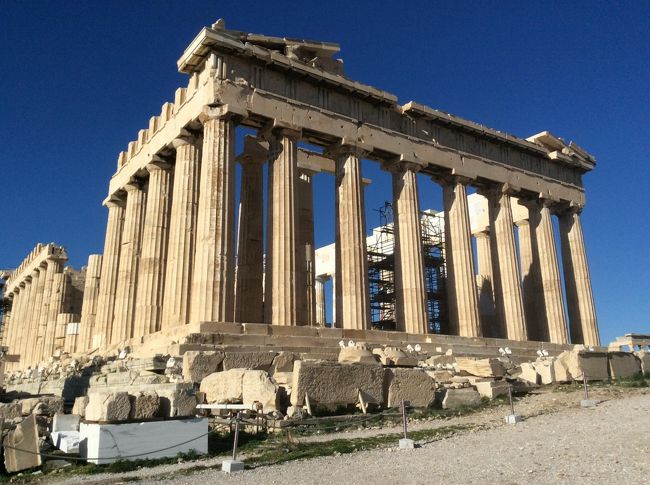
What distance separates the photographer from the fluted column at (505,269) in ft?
96.9

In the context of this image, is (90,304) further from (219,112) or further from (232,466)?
(232,466)

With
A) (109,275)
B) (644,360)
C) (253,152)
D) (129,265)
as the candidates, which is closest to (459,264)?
(644,360)

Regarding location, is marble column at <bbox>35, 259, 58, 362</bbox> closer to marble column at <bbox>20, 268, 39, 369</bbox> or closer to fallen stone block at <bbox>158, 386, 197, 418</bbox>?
marble column at <bbox>20, 268, 39, 369</bbox>

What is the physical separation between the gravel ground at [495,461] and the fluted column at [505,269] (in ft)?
57.9

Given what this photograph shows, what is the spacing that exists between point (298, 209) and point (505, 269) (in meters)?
11.5

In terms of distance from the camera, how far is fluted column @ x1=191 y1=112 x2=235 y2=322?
20.1 m

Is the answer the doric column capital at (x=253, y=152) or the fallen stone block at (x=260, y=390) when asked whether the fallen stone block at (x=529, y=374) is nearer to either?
the fallen stone block at (x=260, y=390)

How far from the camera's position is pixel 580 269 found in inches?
1345

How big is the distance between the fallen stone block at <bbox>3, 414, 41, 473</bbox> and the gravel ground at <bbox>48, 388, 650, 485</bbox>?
1101 millimetres

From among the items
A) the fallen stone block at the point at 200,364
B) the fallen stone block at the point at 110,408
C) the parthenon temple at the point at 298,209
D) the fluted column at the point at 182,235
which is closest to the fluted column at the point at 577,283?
the parthenon temple at the point at 298,209

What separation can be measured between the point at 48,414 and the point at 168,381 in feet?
8.68

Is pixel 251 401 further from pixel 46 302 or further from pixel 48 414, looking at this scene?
pixel 46 302

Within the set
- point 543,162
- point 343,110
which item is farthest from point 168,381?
point 543,162

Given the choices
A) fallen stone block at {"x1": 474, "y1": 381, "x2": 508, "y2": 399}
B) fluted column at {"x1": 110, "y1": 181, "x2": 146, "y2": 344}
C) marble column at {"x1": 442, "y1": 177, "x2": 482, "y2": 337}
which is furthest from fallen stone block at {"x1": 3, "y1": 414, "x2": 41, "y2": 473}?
marble column at {"x1": 442, "y1": 177, "x2": 482, "y2": 337}
